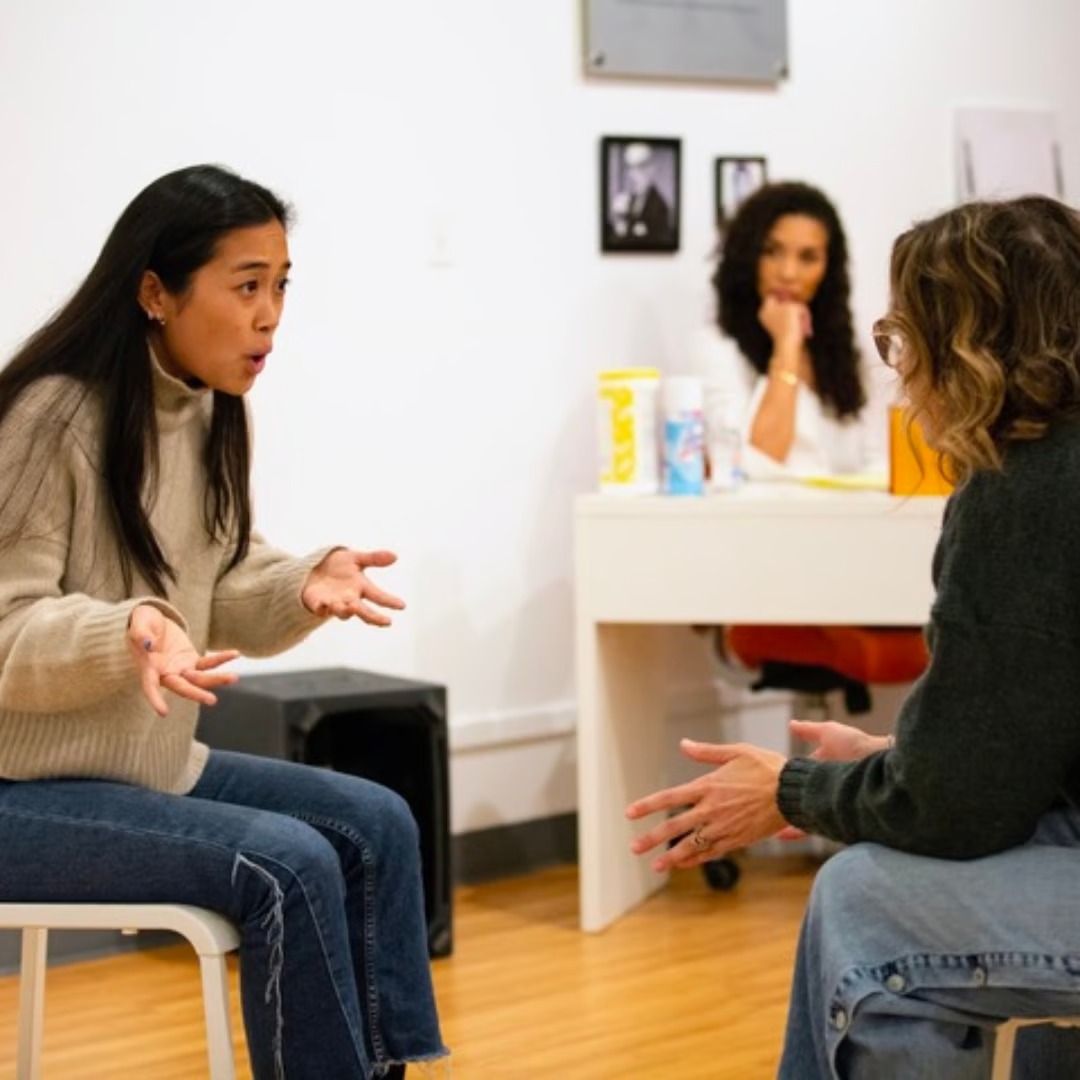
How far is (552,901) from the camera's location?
3.77 metres

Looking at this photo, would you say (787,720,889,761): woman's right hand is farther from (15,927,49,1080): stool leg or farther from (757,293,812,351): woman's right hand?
(757,293,812,351): woman's right hand

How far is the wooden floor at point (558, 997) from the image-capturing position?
2.79m

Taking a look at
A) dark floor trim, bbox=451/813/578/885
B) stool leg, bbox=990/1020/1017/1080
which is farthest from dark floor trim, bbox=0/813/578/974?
stool leg, bbox=990/1020/1017/1080

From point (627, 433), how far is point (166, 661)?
5.77 ft

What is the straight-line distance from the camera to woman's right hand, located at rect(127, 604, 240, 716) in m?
1.83

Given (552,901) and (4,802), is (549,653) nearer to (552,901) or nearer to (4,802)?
(552,901)

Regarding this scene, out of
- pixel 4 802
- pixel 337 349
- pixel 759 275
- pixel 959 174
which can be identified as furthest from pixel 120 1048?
pixel 959 174

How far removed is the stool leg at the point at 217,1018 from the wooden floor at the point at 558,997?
86cm

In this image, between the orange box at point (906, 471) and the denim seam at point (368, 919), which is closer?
the denim seam at point (368, 919)

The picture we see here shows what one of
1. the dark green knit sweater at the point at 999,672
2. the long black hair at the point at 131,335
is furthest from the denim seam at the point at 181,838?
the dark green knit sweater at the point at 999,672

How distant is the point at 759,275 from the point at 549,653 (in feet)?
2.82

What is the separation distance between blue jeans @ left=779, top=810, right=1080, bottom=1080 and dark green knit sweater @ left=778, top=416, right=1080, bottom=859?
0.03 metres

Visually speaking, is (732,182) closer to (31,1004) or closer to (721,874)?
(721,874)

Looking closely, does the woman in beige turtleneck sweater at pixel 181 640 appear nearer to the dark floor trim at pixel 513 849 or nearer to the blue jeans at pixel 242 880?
the blue jeans at pixel 242 880
